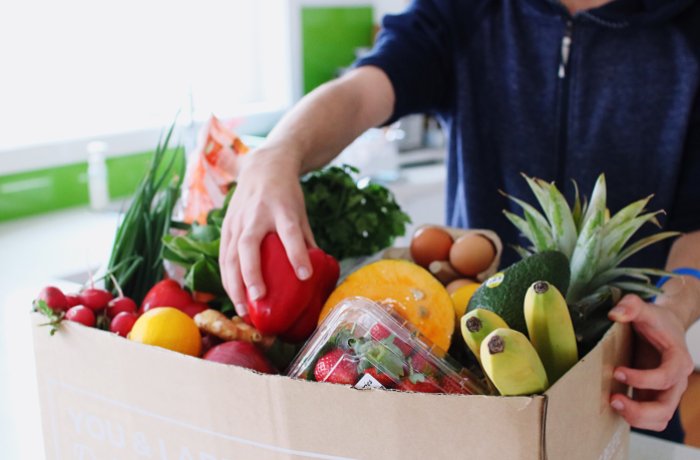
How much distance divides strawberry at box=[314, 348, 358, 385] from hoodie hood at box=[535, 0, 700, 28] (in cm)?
86

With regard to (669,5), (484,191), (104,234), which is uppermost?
(669,5)

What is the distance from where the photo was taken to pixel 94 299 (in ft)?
2.51

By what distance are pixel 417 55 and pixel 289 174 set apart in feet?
1.69

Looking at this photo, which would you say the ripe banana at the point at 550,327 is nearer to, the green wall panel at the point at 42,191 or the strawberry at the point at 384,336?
the strawberry at the point at 384,336

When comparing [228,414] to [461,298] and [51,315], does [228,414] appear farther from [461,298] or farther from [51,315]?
[461,298]

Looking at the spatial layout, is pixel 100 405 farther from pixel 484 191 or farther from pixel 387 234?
pixel 484 191

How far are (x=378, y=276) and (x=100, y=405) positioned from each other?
0.95 feet

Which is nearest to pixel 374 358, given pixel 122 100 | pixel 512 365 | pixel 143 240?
pixel 512 365

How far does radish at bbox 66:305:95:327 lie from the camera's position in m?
0.71

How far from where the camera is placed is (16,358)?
1081mm

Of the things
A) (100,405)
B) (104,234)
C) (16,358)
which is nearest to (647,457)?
(100,405)

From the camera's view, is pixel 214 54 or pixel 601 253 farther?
pixel 214 54

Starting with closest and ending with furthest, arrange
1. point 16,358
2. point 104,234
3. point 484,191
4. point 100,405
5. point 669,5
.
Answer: point 100,405 → point 16,358 → point 669,5 → point 484,191 → point 104,234

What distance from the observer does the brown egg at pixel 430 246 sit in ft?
3.04
